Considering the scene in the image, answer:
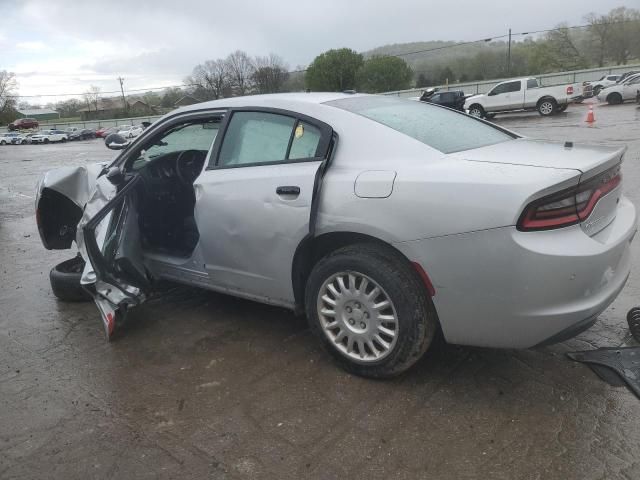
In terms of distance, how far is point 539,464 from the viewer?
2.36m

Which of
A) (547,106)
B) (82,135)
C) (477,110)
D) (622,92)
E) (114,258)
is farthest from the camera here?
(82,135)

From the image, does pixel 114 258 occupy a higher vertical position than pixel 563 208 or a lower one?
lower

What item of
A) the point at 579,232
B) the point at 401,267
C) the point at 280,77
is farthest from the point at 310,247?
the point at 280,77

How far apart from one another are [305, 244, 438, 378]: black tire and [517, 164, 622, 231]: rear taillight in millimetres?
651

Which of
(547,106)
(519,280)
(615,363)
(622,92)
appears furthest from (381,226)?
(622,92)

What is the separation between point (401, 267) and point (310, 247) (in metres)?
0.65

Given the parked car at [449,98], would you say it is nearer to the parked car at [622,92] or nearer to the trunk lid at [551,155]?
the parked car at [622,92]

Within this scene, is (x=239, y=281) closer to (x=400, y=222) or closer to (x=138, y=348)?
(x=138, y=348)

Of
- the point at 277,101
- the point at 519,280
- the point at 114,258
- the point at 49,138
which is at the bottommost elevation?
the point at 49,138

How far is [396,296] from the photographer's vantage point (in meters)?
2.81

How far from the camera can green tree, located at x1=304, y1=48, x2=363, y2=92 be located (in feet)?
201

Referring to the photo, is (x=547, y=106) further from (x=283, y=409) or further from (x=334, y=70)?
(x=334, y=70)

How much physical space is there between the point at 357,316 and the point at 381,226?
1.86 feet

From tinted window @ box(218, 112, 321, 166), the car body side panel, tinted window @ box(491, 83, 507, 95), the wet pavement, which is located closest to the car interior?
tinted window @ box(218, 112, 321, 166)
